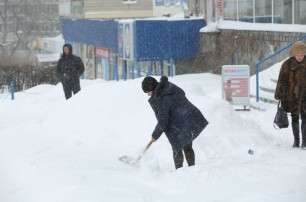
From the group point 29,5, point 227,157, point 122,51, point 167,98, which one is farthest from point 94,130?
point 29,5

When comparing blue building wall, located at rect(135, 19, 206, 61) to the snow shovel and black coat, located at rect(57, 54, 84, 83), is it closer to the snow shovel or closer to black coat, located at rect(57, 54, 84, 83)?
black coat, located at rect(57, 54, 84, 83)

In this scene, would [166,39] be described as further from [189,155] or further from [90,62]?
[189,155]

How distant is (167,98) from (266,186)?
1.51m

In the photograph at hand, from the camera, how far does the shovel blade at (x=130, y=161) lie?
Answer: 792cm

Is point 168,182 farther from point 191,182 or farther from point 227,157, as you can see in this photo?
point 227,157

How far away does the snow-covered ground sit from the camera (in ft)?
20.6

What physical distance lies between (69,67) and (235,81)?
11.5 feet

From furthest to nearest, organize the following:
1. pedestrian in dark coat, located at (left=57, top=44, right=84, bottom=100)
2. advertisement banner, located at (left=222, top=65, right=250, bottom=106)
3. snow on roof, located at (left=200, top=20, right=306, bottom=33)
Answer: snow on roof, located at (left=200, top=20, right=306, bottom=33) → pedestrian in dark coat, located at (left=57, top=44, right=84, bottom=100) → advertisement banner, located at (left=222, top=65, right=250, bottom=106)

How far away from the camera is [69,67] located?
543 inches

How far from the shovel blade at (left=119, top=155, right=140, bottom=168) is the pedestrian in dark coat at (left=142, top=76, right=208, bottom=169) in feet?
2.24

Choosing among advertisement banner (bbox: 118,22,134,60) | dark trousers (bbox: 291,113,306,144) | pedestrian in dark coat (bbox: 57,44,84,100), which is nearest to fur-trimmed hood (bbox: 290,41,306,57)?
dark trousers (bbox: 291,113,306,144)

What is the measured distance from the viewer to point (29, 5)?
64.1m

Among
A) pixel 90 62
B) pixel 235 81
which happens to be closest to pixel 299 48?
pixel 235 81

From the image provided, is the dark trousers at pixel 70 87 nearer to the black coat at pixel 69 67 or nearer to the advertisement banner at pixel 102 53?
the black coat at pixel 69 67
